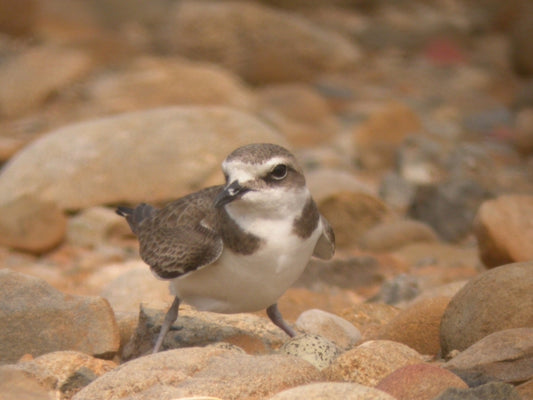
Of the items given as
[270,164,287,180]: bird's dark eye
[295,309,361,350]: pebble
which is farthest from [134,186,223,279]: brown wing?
[295,309,361,350]: pebble

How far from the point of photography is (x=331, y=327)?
5.68 metres

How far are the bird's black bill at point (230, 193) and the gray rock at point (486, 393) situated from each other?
139 centimetres

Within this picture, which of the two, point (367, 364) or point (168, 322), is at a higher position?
point (367, 364)

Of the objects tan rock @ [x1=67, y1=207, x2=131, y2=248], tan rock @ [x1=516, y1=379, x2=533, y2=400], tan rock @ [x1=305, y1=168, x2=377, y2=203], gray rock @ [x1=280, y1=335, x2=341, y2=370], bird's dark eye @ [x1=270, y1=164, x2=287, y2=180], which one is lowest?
tan rock @ [x1=67, y1=207, x2=131, y2=248]

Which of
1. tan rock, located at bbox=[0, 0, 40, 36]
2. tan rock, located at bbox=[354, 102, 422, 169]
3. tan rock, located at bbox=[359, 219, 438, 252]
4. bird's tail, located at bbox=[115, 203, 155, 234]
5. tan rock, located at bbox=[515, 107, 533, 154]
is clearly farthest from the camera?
tan rock, located at bbox=[0, 0, 40, 36]

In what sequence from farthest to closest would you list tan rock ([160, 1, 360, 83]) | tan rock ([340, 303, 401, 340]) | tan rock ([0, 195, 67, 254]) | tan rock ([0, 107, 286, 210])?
tan rock ([160, 1, 360, 83]) → tan rock ([0, 107, 286, 210]) → tan rock ([0, 195, 67, 254]) → tan rock ([340, 303, 401, 340])

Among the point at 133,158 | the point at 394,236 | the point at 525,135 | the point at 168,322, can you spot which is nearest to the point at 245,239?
the point at 168,322

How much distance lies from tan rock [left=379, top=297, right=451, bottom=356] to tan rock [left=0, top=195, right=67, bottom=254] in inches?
176

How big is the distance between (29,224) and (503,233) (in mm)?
4547

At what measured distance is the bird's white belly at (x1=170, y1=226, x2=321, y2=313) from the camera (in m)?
4.56

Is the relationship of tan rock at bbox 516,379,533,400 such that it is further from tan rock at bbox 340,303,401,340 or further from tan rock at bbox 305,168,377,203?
tan rock at bbox 305,168,377,203

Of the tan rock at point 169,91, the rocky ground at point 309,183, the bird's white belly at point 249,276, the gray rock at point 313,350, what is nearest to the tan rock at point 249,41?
the rocky ground at point 309,183

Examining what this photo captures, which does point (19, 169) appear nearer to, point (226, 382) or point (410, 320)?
point (410, 320)

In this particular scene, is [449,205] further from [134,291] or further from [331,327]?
[331,327]
